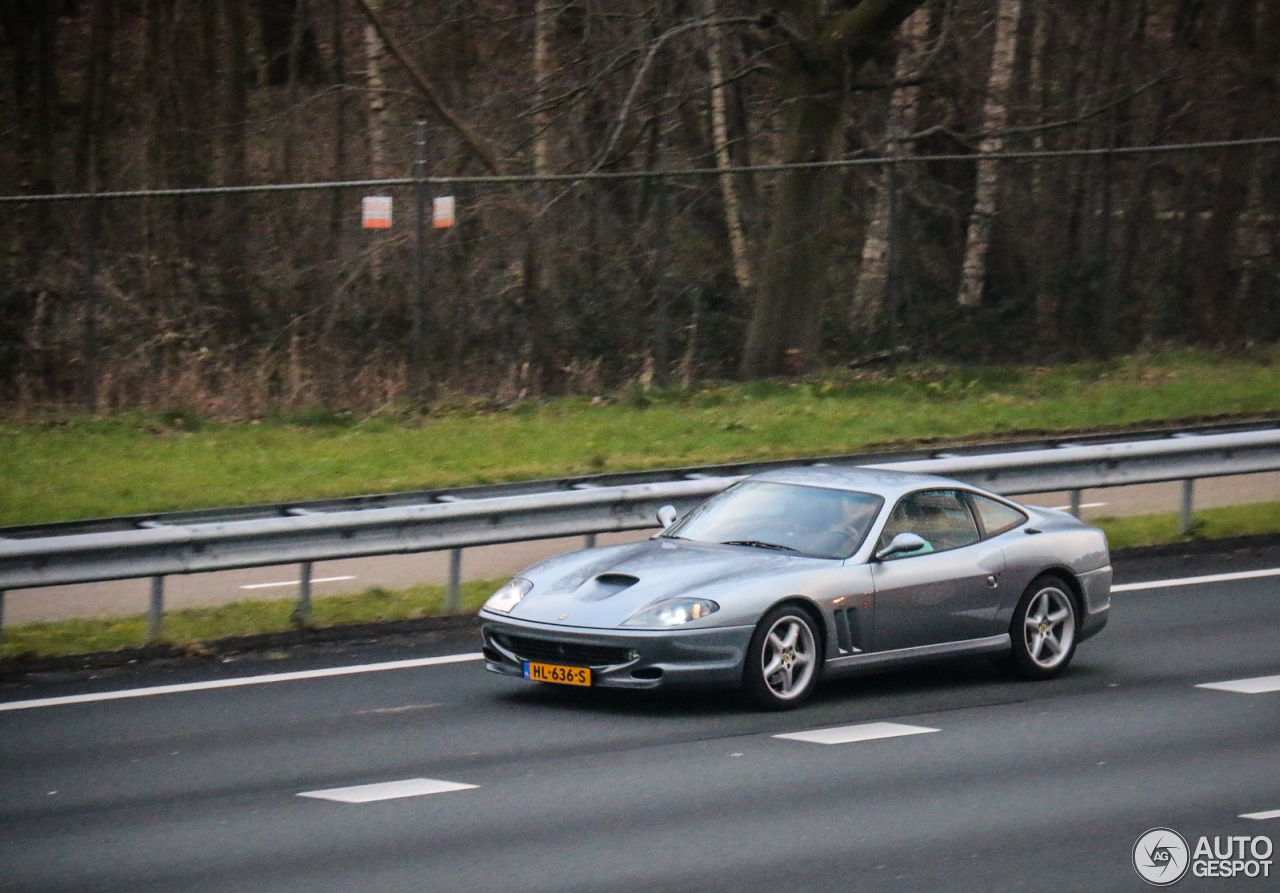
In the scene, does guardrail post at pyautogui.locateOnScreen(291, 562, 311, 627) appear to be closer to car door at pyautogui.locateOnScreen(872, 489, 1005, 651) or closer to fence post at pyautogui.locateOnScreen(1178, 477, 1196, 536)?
car door at pyautogui.locateOnScreen(872, 489, 1005, 651)

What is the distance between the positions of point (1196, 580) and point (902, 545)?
476 cm

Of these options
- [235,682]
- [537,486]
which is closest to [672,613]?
[235,682]

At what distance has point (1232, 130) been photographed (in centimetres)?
2981

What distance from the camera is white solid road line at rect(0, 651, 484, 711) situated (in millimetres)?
9875

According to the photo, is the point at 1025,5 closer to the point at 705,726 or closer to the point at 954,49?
the point at 954,49

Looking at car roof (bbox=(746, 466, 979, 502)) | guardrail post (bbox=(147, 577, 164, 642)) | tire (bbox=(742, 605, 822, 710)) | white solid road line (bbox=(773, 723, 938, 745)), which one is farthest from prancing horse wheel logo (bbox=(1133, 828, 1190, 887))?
guardrail post (bbox=(147, 577, 164, 642))

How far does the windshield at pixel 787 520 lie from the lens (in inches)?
397

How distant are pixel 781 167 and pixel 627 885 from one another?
53.7ft

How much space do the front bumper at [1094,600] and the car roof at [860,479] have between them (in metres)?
0.88

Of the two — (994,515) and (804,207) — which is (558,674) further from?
(804,207)

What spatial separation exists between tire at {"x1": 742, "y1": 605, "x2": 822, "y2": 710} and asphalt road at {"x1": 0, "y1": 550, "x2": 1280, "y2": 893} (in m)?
0.15

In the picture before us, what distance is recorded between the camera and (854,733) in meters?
9.12

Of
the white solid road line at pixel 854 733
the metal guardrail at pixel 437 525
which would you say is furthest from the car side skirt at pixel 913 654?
the metal guardrail at pixel 437 525

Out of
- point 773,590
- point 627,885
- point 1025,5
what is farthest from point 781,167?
point 627,885
